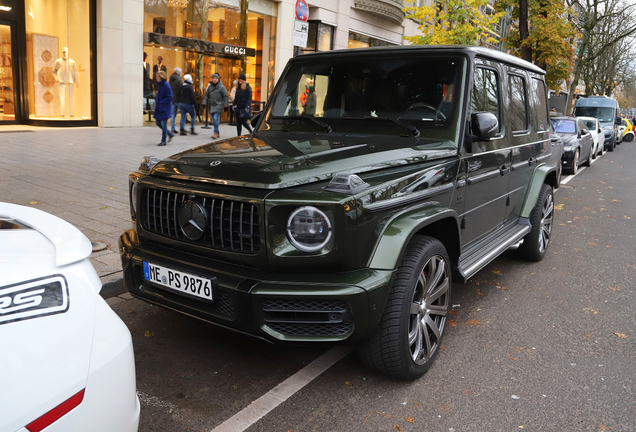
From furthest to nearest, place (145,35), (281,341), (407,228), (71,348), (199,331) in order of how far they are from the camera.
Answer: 1. (145,35)
2. (199,331)
3. (407,228)
4. (281,341)
5. (71,348)

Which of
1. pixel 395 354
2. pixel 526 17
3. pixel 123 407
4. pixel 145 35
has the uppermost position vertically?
pixel 526 17

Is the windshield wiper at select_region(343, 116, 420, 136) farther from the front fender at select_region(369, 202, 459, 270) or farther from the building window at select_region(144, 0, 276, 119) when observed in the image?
the building window at select_region(144, 0, 276, 119)

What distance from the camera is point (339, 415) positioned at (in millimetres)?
2885

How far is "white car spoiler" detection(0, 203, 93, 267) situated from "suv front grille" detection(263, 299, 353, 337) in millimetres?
1098

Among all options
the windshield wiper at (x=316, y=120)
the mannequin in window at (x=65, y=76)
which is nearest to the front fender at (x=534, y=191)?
the windshield wiper at (x=316, y=120)

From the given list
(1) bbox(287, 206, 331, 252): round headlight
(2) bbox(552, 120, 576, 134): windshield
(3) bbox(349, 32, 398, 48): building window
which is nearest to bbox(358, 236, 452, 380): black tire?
(1) bbox(287, 206, 331, 252): round headlight

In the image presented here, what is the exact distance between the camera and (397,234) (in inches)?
115

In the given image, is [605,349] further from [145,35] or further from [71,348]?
[145,35]

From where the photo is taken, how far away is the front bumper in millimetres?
2715

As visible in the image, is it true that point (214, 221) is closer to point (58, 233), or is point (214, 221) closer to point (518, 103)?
point (58, 233)

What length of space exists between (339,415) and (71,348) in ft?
5.69

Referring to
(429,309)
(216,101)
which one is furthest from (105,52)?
(429,309)

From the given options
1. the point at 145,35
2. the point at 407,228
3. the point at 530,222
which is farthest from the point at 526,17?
the point at 407,228

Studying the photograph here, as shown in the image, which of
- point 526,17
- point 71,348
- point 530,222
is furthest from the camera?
point 526,17
